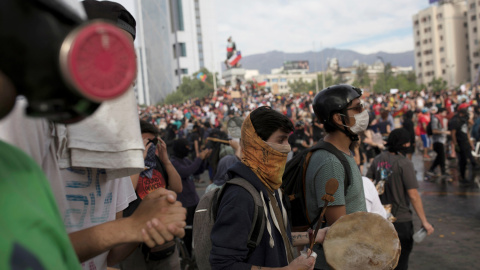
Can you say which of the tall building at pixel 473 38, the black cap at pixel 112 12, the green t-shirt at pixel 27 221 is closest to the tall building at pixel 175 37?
the tall building at pixel 473 38

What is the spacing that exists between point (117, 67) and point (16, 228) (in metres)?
0.30

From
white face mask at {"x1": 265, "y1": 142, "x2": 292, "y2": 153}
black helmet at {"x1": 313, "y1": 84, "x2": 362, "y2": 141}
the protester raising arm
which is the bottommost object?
the protester raising arm

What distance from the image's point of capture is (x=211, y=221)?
2426 mm

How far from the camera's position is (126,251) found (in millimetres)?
1798

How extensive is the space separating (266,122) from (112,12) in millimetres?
1242

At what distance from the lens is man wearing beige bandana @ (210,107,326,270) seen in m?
2.18

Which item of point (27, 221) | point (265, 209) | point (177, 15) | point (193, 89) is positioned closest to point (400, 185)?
point (265, 209)

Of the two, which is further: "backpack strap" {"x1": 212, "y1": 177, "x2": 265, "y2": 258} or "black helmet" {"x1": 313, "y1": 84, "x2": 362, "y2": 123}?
"black helmet" {"x1": 313, "y1": 84, "x2": 362, "y2": 123}

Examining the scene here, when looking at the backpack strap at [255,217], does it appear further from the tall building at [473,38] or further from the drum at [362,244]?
the tall building at [473,38]

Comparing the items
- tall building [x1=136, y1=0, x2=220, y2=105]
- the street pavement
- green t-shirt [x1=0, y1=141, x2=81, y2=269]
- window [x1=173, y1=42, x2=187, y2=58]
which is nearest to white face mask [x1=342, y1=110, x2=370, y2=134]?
green t-shirt [x1=0, y1=141, x2=81, y2=269]

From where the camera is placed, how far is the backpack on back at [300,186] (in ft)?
9.86

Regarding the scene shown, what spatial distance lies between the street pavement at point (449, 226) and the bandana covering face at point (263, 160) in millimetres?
4215

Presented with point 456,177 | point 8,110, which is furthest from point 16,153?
point 456,177

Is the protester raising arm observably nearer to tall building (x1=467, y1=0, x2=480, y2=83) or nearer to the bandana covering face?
the bandana covering face
